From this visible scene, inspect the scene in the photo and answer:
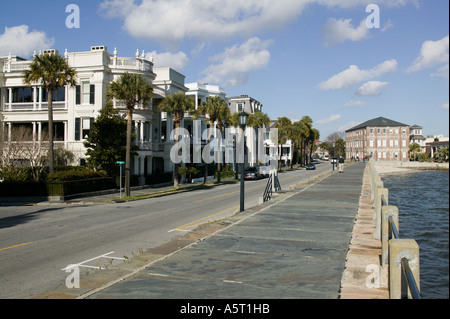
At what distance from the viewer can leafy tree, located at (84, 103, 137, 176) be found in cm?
3392

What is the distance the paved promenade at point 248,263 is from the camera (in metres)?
6.61

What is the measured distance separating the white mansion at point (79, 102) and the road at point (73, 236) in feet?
52.1

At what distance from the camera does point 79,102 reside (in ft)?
126

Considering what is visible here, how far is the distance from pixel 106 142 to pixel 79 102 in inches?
290

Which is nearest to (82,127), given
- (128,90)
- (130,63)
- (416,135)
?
(130,63)

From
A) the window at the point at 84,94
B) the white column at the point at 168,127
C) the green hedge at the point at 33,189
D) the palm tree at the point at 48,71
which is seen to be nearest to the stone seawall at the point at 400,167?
the white column at the point at 168,127

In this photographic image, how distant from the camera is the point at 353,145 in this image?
15800 centimetres

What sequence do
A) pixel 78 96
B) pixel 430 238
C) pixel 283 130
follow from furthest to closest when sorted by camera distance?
1. pixel 283 130
2. pixel 78 96
3. pixel 430 238

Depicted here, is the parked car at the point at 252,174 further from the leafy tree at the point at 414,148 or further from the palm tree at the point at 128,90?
the leafy tree at the point at 414,148

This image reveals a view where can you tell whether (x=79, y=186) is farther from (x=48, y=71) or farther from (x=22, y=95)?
(x=22, y=95)

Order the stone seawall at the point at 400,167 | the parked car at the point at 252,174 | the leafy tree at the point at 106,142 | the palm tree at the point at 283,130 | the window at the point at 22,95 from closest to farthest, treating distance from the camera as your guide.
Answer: the leafy tree at the point at 106,142 → the window at the point at 22,95 → the parked car at the point at 252,174 → the palm tree at the point at 283,130 → the stone seawall at the point at 400,167

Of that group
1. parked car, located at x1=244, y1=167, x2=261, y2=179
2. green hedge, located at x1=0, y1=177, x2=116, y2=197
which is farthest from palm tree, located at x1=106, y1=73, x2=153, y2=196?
parked car, located at x1=244, y1=167, x2=261, y2=179

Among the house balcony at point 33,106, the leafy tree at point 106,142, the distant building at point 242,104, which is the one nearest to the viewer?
the leafy tree at point 106,142
